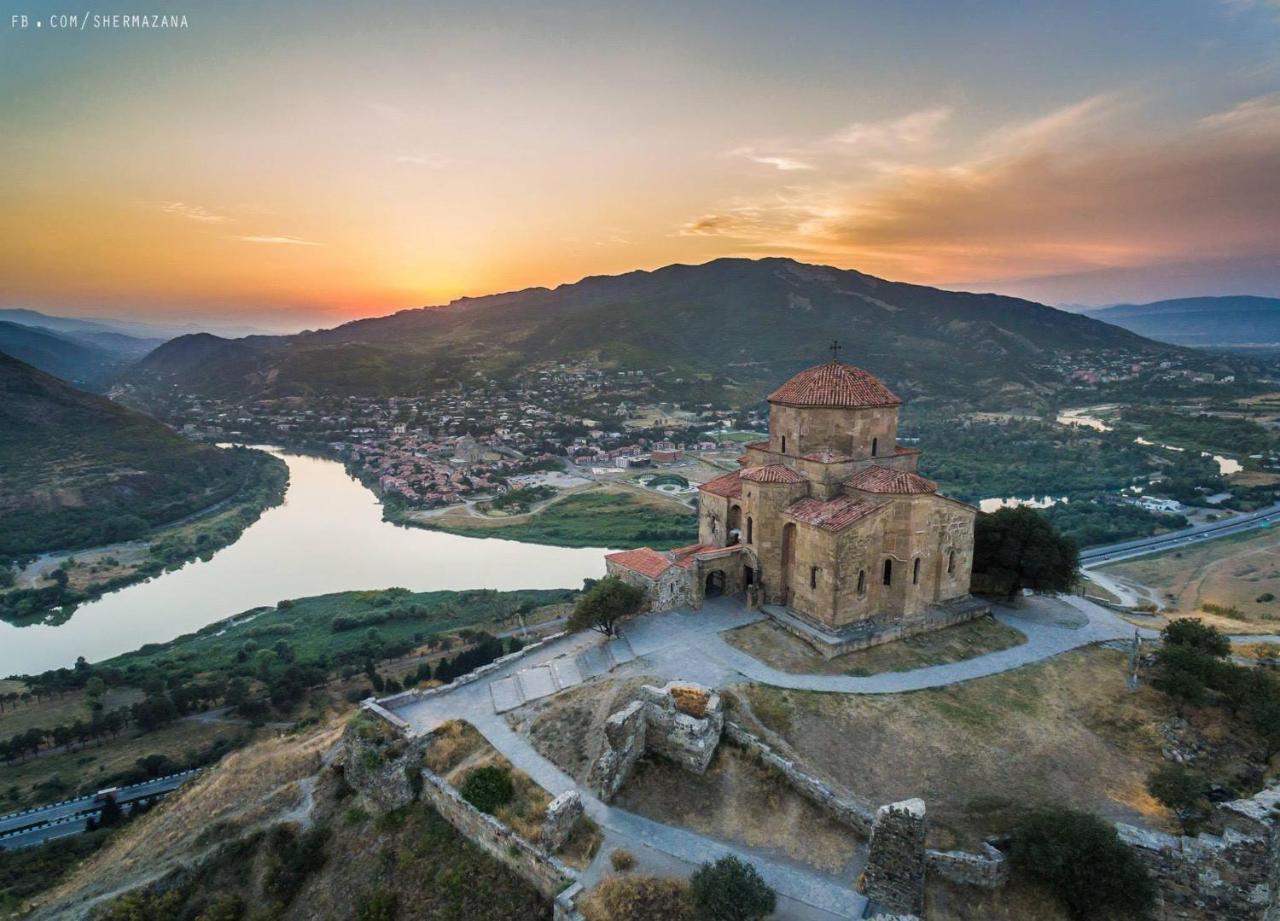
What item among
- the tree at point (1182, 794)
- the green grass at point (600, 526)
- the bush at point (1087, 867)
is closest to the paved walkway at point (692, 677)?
the bush at point (1087, 867)

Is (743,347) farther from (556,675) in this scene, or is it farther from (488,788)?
(488,788)

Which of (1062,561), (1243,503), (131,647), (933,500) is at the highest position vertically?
(933,500)

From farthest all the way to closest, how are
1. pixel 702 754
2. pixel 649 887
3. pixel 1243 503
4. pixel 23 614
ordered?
pixel 1243 503 < pixel 23 614 < pixel 702 754 < pixel 649 887

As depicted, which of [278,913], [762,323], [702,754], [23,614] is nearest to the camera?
[278,913]

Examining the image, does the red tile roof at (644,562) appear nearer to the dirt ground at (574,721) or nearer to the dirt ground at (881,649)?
the dirt ground at (881,649)

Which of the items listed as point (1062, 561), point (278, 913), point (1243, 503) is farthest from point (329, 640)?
point (1243, 503)

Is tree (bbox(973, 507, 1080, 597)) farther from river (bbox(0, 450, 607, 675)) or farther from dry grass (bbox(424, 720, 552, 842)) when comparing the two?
river (bbox(0, 450, 607, 675))

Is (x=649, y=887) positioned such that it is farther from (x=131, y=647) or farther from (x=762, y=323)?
(x=762, y=323)
